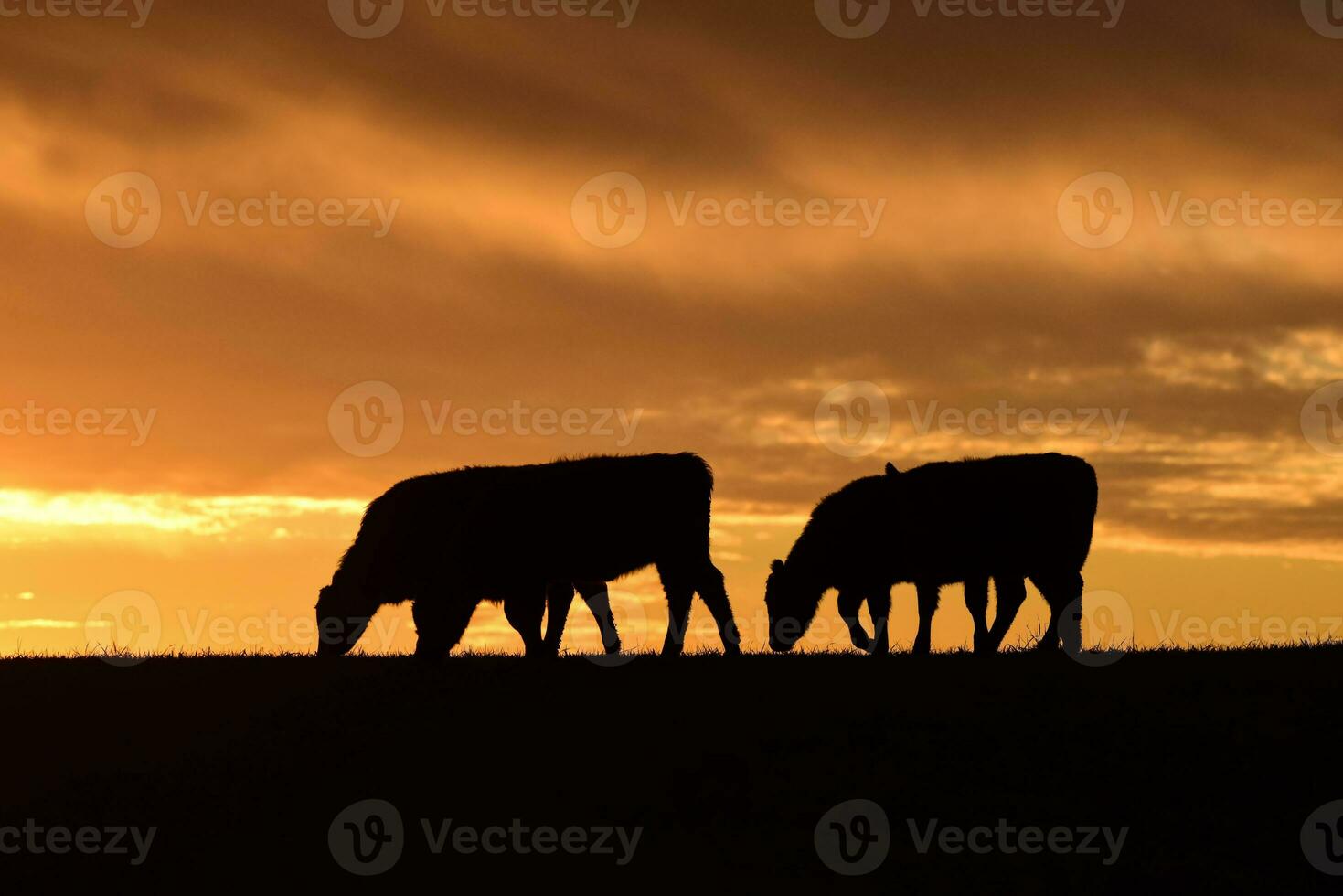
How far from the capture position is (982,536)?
24.7 metres

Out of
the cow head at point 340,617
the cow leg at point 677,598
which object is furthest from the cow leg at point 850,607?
the cow head at point 340,617

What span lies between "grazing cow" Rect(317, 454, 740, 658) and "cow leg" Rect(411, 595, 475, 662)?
0.5 inches

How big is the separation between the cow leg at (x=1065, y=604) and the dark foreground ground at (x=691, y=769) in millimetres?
4553

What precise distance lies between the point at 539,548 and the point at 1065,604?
790cm

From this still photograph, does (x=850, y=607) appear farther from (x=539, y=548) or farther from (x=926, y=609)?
(x=539, y=548)

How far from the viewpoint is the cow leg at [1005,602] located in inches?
944

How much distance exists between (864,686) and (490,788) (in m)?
4.56

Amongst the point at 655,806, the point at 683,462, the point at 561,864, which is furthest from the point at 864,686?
the point at 683,462

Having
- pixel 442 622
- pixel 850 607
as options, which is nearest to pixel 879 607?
pixel 850 607

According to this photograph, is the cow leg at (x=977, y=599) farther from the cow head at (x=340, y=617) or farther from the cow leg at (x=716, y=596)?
the cow head at (x=340, y=617)

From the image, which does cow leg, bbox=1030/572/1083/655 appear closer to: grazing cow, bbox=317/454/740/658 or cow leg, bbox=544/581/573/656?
grazing cow, bbox=317/454/740/658

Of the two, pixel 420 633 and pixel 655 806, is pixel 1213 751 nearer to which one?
pixel 655 806

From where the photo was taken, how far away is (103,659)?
844 inches

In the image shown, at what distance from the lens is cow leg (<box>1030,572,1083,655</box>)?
79.0ft
